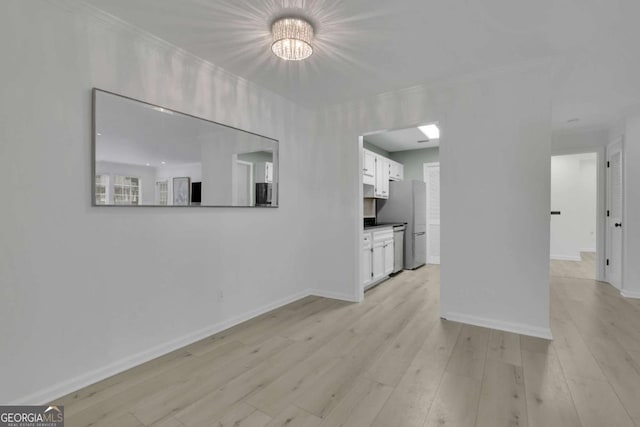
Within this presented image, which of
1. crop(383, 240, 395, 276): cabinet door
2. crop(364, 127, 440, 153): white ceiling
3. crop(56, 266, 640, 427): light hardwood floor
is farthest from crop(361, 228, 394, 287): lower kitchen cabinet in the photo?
crop(364, 127, 440, 153): white ceiling

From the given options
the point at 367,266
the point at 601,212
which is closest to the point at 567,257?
the point at 601,212

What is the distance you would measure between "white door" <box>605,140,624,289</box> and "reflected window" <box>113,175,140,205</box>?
5.87m

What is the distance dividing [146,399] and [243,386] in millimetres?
576

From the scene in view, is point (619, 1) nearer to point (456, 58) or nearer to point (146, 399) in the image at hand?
point (456, 58)

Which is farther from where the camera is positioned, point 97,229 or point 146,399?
point 97,229

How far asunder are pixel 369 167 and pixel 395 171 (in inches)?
50.9

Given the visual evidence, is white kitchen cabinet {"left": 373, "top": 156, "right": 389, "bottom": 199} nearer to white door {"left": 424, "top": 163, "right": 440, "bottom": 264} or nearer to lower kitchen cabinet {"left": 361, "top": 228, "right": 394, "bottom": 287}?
lower kitchen cabinet {"left": 361, "top": 228, "right": 394, "bottom": 287}

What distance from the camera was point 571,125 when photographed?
449cm

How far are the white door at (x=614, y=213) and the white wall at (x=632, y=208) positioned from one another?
0.64 feet

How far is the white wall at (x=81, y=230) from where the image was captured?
168 cm

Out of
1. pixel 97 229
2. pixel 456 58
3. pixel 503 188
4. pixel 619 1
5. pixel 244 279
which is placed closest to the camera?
pixel 619 1

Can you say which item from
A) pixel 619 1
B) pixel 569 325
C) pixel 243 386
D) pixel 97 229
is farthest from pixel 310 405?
pixel 619 1

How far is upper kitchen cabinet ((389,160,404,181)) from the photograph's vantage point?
5836 millimetres

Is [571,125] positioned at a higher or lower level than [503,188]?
higher
